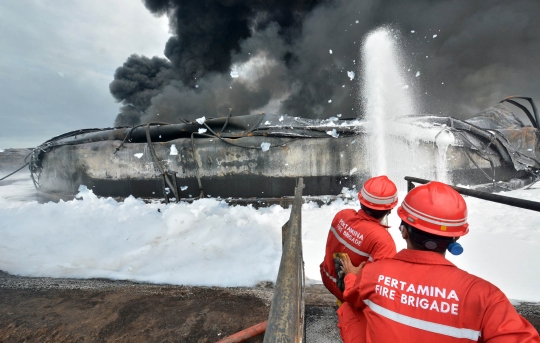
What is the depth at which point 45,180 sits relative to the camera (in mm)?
7008

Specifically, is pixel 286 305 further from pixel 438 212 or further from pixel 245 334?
pixel 245 334

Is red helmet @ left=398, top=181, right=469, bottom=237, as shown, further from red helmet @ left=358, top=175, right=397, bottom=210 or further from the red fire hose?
the red fire hose

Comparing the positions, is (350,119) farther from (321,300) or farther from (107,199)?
(107,199)

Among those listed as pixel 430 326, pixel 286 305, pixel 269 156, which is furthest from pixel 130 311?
pixel 269 156

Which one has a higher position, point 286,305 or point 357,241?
point 286,305

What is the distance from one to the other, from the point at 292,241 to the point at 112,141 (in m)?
6.08

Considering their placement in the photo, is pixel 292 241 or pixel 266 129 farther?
pixel 266 129

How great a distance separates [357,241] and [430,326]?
2.70ft

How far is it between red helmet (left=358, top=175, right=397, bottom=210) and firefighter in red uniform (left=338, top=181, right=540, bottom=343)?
628 mm

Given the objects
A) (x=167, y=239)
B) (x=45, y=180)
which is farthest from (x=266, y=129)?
(x=45, y=180)

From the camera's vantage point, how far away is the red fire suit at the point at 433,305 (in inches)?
31.3

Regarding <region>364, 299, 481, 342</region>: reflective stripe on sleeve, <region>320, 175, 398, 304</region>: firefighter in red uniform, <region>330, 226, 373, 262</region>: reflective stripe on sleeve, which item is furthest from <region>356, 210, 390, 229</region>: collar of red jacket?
<region>364, 299, 481, 342</region>: reflective stripe on sleeve

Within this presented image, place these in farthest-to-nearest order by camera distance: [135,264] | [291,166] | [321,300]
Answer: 1. [291,166]
2. [135,264]
3. [321,300]

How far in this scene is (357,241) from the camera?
1.70 meters
